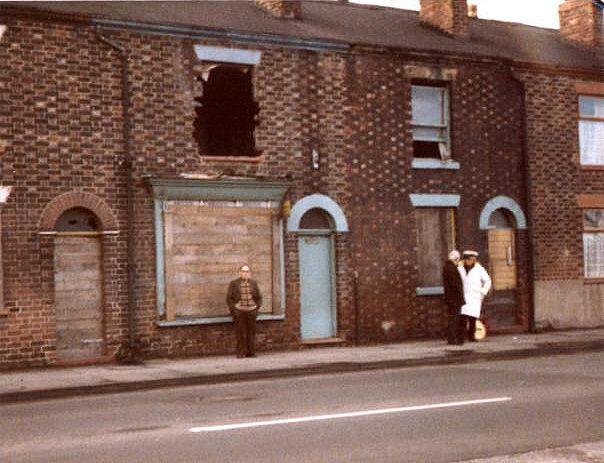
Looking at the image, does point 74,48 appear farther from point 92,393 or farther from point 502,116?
point 502,116

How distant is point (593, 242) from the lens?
24.4 m

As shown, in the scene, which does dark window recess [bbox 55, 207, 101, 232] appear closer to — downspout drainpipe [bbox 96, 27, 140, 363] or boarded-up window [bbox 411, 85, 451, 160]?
downspout drainpipe [bbox 96, 27, 140, 363]

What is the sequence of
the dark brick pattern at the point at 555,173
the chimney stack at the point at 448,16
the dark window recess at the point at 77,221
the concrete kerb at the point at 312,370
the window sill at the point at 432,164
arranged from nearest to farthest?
the concrete kerb at the point at 312,370 < the dark window recess at the point at 77,221 < the window sill at the point at 432,164 < the dark brick pattern at the point at 555,173 < the chimney stack at the point at 448,16

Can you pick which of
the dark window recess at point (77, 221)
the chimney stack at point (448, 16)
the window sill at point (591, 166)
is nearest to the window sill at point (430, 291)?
the window sill at point (591, 166)

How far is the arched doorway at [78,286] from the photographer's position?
1747 cm

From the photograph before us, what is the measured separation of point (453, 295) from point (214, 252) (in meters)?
4.87

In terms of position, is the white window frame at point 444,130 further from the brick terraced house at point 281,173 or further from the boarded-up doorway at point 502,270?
the boarded-up doorway at point 502,270

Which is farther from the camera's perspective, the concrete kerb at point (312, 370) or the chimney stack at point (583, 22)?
the chimney stack at point (583, 22)

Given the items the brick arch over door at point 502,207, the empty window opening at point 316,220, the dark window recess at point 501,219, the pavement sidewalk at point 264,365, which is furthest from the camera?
the dark window recess at point 501,219

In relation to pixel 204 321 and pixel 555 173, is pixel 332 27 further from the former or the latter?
pixel 204 321

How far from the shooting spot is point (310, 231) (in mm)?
20109

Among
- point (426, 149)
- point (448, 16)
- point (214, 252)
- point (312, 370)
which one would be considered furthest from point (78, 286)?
point (448, 16)

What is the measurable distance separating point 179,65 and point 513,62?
28.2 ft

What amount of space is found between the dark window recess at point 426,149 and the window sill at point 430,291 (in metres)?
2.97
